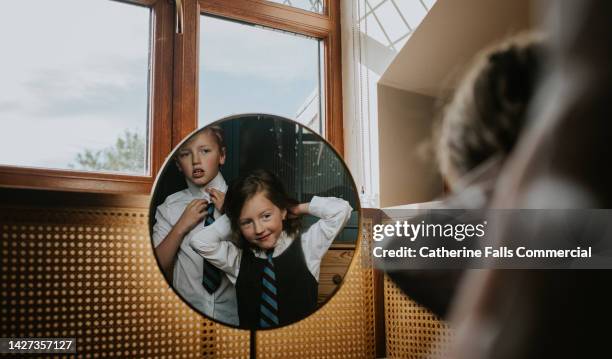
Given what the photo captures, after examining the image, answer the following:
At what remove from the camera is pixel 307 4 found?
189 cm

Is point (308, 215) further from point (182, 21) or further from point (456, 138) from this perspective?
point (182, 21)

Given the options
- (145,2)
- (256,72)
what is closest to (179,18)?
(145,2)

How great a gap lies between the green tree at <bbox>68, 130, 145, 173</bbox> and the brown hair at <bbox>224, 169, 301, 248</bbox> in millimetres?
570

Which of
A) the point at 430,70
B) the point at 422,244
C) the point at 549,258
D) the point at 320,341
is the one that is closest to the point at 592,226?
the point at 549,258

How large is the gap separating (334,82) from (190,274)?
115cm

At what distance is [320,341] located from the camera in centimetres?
137

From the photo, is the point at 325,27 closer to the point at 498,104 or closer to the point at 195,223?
the point at 195,223

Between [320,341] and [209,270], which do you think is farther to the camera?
[320,341]

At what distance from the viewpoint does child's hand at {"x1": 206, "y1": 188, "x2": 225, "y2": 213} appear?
1058 millimetres

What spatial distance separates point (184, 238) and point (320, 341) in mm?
597

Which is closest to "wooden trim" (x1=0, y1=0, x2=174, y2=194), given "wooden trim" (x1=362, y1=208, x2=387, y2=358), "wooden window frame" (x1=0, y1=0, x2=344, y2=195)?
"wooden window frame" (x1=0, y1=0, x2=344, y2=195)

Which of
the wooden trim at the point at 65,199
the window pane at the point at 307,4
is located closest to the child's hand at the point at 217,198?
the wooden trim at the point at 65,199

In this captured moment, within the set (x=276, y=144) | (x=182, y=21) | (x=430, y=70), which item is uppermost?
(x=182, y=21)

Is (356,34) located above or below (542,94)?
above
